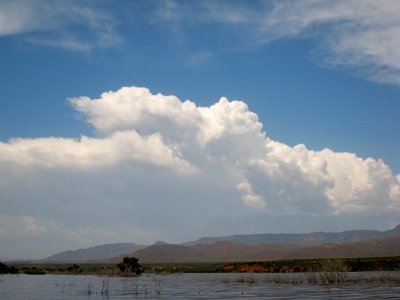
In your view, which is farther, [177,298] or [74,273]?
[74,273]

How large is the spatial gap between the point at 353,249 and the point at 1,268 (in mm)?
145034

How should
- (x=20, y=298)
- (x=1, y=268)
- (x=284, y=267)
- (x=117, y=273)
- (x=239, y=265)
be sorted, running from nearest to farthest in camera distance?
(x=20, y=298)
(x=117, y=273)
(x=1, y=268)
(x=284, y=267)
(x=239, y=265)

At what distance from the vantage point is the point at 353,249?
197500mm

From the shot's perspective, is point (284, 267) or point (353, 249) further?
point (353, 249)

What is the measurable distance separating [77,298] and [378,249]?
176 m

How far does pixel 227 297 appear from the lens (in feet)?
114

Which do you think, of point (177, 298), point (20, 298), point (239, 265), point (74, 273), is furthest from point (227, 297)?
point (239, 265)

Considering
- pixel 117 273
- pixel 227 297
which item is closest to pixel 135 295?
pixel 227 297

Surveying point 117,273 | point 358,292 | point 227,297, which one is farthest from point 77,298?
point 117,273

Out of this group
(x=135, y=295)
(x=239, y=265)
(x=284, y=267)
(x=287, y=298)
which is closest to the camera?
(x=287, y=298)

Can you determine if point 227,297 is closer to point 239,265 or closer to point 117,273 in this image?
point 117,273

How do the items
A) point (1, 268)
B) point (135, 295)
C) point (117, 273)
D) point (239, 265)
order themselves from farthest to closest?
point (239, 265) < point (1, 268) < point (117, 273) < point (135, 295)

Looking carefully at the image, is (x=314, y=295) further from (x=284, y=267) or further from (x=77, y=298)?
(x=284, y=267)

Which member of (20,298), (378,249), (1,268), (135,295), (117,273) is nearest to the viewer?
(20,298)
